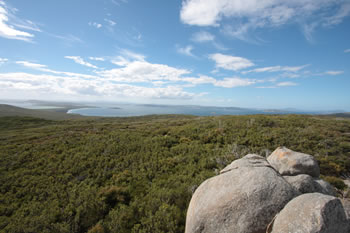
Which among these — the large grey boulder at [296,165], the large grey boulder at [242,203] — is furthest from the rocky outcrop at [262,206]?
the large grey boulder at [296,165]

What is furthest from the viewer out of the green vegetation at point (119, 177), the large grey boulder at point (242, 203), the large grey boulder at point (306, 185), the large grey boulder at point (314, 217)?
the green vegetation at point (119, 177)

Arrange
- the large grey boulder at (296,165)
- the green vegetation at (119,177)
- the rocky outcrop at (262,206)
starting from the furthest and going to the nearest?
the large grey boulder at (296,165), the green vegetation at (119,177), the rocky outcrop at (262,206)

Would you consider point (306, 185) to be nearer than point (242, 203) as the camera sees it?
No

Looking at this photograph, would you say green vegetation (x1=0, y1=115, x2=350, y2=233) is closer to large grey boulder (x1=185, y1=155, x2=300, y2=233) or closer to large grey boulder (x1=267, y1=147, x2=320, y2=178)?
large grey boulder (x1=185, y1=155, x2=300, y2=233)

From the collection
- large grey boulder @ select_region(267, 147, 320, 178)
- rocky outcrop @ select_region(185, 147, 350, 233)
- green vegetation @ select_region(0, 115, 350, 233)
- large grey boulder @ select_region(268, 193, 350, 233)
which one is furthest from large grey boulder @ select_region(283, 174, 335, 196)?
green vegetation @ select_region(0, 115, 350, 233)

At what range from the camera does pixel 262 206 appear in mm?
4523

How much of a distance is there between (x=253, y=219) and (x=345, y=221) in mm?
2248

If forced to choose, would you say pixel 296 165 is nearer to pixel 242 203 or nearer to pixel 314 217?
pixel 314 217

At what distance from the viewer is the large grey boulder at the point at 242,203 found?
4.43 meters

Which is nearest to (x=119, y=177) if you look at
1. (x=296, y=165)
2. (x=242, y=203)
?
(x=242, y=203)

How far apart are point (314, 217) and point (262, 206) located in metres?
1.25

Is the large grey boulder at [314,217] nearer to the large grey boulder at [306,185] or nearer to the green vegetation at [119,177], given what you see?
the large grey boulder at [306,185]

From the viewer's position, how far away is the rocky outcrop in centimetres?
366

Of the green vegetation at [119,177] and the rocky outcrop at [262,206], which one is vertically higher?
the rocky outcrop at [262,206]
